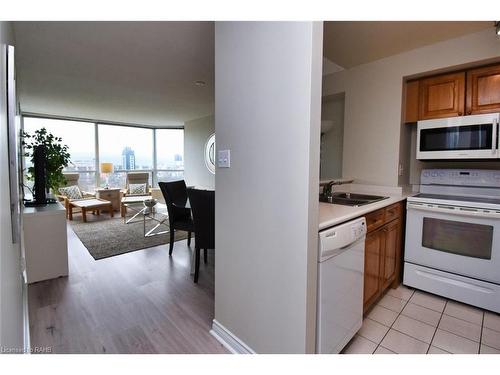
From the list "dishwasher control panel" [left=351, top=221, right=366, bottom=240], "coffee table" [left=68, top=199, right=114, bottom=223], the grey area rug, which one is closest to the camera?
"dishwasher control panel" [left=351, top=221, right=366, bottom=240]

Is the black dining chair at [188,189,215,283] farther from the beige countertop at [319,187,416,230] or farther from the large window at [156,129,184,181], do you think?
the large window at [156,129,184,181]

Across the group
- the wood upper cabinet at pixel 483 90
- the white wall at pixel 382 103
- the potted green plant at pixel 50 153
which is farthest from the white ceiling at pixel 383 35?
the potted green plant at pixel 50 153

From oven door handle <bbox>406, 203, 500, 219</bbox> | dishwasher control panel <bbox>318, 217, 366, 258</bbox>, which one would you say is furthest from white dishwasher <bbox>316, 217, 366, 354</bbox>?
oven door handle <bbox>406, 203, 500, 219</bbox>

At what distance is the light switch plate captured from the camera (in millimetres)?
1566

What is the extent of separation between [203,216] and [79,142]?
5575mm

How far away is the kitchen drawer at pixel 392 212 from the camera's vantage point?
6.70ft

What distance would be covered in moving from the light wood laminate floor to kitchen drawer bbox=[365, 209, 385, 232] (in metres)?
1.27

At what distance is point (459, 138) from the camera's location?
7.27ft

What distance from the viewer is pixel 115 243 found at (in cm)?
362
